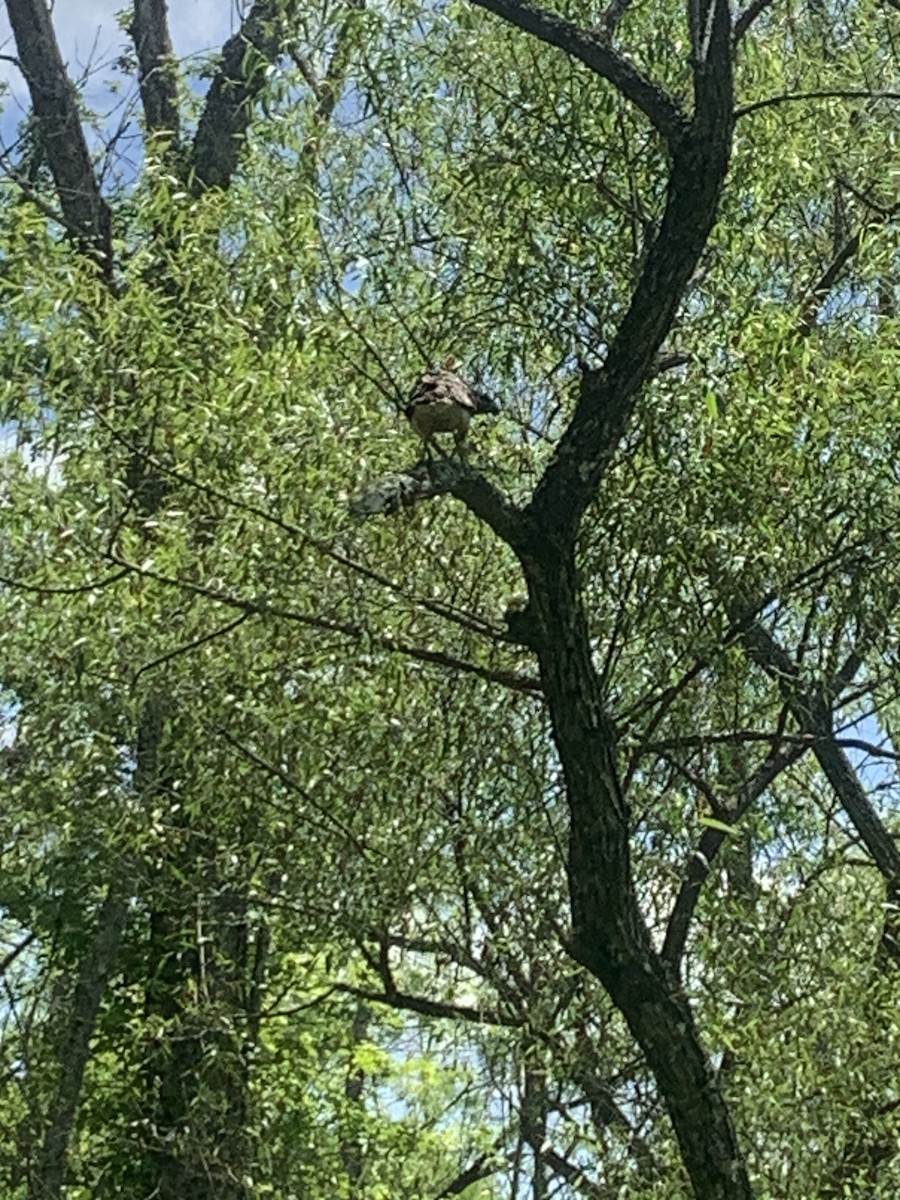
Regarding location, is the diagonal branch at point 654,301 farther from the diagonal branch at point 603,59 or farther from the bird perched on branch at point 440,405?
the bird perched on branch at point 440,405

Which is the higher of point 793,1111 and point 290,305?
point 290,305

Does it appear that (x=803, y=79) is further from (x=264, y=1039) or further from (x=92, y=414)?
(x=264, y=1039)

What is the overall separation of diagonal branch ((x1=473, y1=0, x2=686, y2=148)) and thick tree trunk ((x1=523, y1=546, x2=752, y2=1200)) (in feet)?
3.11

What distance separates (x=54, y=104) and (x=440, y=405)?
456cm

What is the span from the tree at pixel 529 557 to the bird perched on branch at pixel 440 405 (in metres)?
0.08

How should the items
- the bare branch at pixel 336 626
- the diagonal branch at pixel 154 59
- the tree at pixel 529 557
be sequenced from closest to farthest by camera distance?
the tree at pixel 529 557 → the bare branch at pixel 336 626 → the diagonal branch at pixel 154 59

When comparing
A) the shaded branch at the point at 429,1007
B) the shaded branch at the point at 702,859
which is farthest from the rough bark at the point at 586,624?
the shaded branch at the point at 429,1007

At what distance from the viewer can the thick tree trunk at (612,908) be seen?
3.38 metres

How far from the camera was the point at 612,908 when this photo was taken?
11.1 ft

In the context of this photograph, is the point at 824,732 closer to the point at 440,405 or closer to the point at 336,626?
the point at 336,626

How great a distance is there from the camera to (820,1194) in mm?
4102

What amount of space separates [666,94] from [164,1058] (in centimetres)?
376

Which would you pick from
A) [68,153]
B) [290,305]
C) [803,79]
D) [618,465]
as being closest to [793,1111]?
[618,465]

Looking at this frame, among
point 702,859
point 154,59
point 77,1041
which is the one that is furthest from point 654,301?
point 154,59
